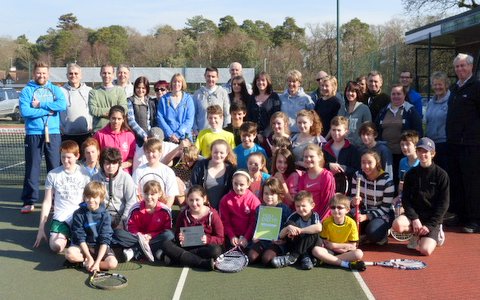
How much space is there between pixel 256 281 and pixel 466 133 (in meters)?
3.36

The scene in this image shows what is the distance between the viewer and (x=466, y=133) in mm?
6637

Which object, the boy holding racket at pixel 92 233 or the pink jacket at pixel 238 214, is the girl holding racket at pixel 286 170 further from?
the boy holding racket at pixel 92 233

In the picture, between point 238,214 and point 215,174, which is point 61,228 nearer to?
point 215,174

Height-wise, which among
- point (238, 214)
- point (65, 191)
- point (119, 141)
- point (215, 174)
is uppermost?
point (119, 141)

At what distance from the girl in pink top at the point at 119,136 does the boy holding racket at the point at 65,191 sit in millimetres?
651

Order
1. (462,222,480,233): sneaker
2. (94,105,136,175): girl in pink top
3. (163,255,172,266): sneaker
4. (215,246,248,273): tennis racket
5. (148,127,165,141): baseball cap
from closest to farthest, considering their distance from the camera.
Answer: (215,246,248,273): tennis racket
(163,255,172,266): sneaker
(462,222,480,233): sneaker
(94,105,136,175): girl in pink top
(148,127,165,141): baseball cap

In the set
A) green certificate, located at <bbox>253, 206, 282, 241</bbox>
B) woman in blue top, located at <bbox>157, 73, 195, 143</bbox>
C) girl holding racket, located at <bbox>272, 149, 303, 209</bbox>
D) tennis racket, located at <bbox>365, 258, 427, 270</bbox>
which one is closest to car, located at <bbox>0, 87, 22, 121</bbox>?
woman in blue top, located at <bbox>157, 73, 195, 143</bbox>

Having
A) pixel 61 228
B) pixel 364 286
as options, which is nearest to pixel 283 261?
pixel 364 286

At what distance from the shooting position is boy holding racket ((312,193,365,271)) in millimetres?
5453

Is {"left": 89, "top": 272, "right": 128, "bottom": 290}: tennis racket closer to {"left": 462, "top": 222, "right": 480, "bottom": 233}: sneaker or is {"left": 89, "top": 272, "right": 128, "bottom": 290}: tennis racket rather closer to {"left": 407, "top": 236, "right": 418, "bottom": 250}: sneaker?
{"left": 407, "top": 236, "right": 418, "bottom": 250}: sneaker

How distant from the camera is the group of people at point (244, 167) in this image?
560 cm

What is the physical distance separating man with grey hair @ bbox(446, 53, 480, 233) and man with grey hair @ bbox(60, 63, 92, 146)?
4861 mm

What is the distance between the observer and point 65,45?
59312mm

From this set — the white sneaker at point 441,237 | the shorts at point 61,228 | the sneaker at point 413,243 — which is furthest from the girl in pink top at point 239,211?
the white sneaker at point 441,237
